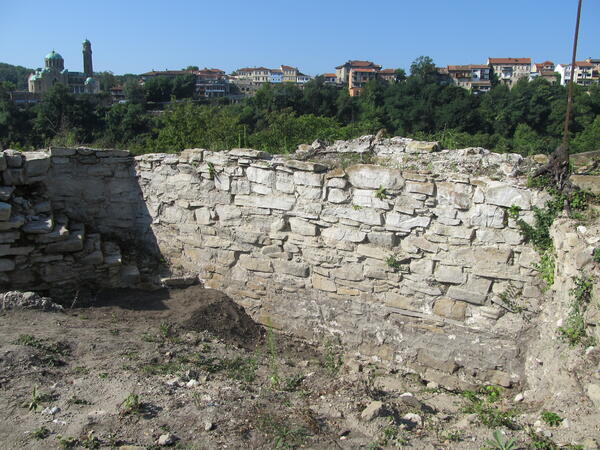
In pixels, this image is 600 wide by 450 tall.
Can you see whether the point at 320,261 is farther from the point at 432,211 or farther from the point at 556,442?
the point at 556,442

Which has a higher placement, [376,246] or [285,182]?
[285,182]

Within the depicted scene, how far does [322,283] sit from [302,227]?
709 mm

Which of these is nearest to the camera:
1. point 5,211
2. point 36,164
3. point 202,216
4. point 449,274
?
point 449,274

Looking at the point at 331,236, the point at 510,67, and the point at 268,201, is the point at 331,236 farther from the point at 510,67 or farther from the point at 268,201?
the point at 510,67

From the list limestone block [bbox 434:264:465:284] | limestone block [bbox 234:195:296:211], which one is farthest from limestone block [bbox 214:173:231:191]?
limestone block [bbox 434:264:465:284]

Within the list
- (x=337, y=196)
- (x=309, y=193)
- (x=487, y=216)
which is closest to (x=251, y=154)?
(x=309, y=193)

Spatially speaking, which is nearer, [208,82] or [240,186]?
[240,186]

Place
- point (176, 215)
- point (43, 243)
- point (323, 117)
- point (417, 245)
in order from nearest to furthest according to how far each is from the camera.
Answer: point (417, 245), point (43, 243), point (176, 215), point (323, 117)

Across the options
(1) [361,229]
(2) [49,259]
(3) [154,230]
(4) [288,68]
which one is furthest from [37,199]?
(4) [288,68]

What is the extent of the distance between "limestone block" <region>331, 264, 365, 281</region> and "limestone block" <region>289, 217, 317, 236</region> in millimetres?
517

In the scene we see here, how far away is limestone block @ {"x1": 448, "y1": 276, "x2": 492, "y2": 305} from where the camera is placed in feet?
15.9

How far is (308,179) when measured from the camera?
559 cm

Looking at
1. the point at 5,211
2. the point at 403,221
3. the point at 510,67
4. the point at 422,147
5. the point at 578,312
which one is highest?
the point at 510,67

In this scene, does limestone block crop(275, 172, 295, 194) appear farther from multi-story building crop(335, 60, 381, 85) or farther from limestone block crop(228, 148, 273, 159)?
multi-story building crop(335, 60, 381, 85)
